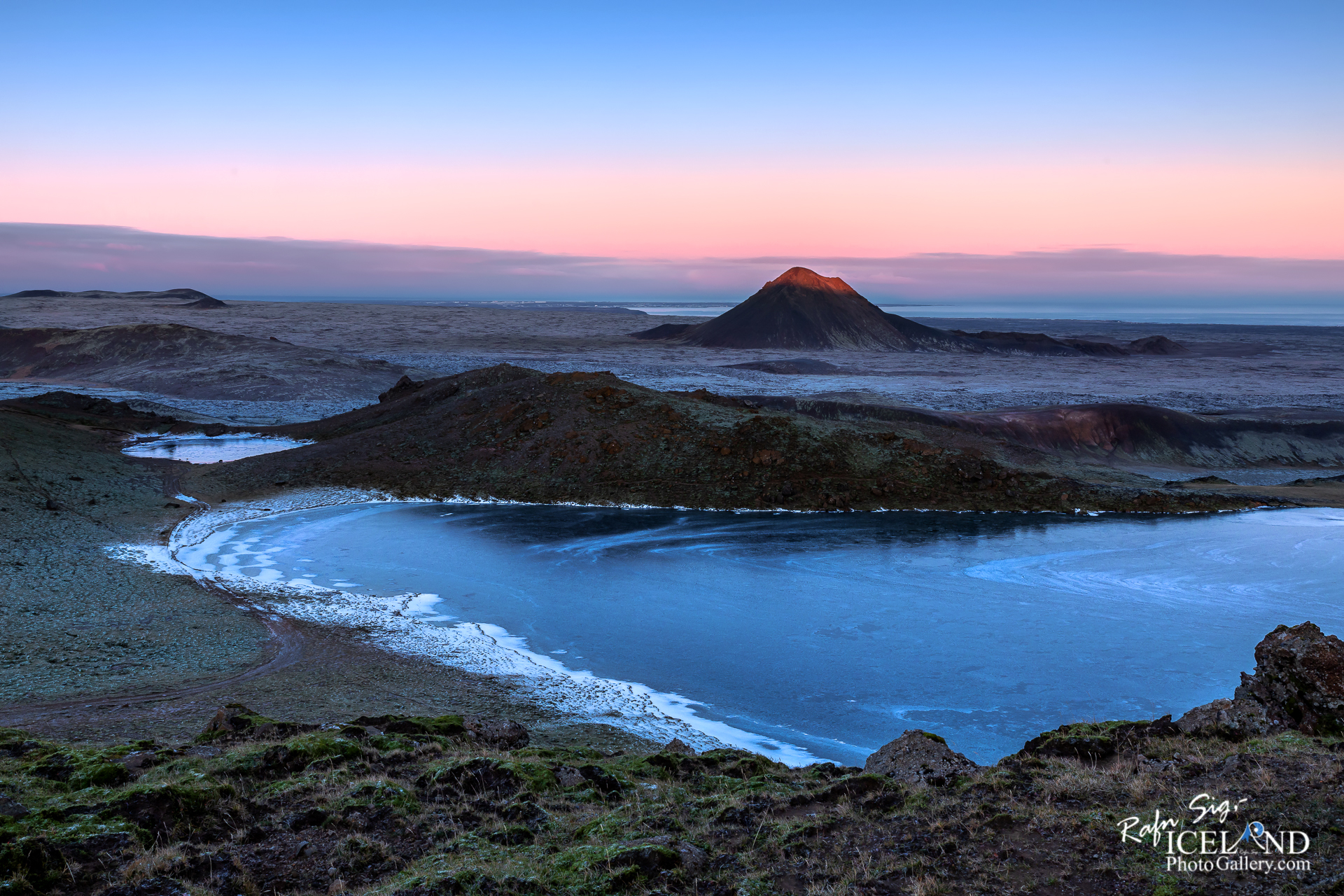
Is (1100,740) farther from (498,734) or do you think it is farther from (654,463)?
(654,463)

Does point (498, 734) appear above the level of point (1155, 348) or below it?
below

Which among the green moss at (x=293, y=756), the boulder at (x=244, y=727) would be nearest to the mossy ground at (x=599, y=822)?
the green moss at (x=293, y=756)

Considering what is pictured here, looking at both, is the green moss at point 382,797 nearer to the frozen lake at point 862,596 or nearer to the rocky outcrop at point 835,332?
the frozen lake at point 862,596

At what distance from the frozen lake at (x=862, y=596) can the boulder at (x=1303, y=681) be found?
12.3ft

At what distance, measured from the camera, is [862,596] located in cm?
1989

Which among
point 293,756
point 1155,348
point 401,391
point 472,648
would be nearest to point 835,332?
point 1155,348

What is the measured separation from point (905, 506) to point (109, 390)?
2396 inches

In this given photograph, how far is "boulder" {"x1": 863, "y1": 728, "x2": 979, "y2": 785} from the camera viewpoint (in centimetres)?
816

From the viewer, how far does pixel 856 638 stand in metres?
16.8

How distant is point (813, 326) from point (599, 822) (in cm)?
11468

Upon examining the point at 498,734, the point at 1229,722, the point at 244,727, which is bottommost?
the point at 498,734

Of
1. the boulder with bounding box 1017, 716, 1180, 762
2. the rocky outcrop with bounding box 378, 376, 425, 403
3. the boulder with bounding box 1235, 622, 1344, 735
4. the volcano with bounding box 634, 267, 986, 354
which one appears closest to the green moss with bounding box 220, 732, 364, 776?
the boulder with bounding box 1017, 716, 1180, 762

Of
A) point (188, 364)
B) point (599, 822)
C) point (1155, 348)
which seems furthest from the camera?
point (1155, 348)

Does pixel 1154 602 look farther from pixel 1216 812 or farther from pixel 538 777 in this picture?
pixel 538 777
